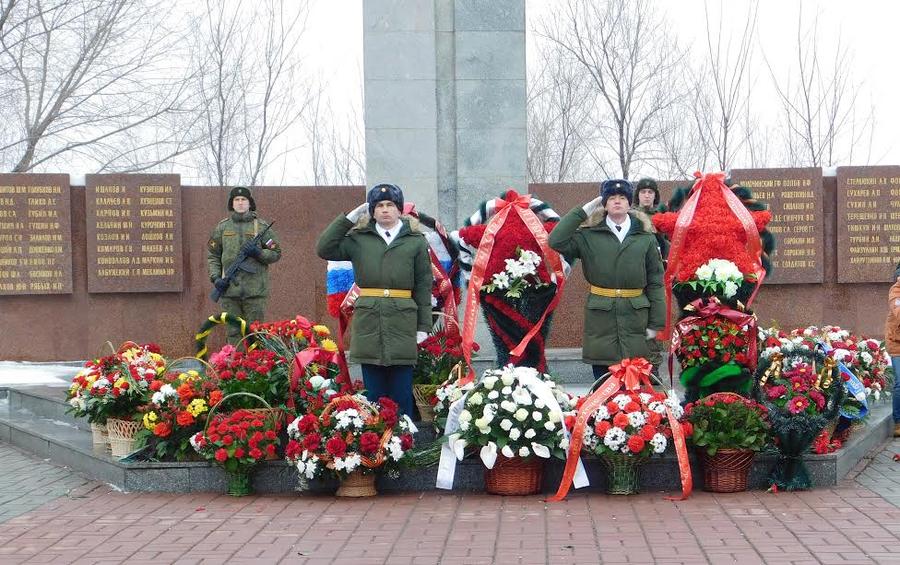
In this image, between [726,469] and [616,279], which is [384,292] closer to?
[616,279]

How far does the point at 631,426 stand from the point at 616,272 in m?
1.19

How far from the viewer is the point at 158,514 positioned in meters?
6.80

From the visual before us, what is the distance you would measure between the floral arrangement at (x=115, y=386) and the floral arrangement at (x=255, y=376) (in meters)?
0.63

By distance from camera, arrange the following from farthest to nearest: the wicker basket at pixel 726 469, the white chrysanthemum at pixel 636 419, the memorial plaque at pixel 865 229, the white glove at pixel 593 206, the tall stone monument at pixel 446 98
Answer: the memorial plaque at pixel 865 229
the tall stone monument at pixel 446 98
the white glove at pixel 593 206
the wicker basket at pixel 726 469
the white chrysanthemum at pixel 636 419

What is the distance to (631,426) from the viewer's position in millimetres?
6902

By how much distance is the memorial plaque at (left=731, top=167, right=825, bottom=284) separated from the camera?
13.8 metres

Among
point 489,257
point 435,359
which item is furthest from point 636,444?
point 435,359

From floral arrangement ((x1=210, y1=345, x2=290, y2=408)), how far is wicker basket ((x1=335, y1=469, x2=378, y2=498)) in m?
0.94

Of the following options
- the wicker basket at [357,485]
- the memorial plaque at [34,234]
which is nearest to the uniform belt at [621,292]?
the wicker basket at [357,485]

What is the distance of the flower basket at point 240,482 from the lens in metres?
7.26

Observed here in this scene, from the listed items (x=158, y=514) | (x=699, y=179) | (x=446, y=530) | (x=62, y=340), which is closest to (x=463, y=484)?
(x=446, y=530)

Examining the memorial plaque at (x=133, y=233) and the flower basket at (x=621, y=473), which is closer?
the flower basket at (x=621, y=473)

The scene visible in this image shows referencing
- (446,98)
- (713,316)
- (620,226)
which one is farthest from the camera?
(446,98)

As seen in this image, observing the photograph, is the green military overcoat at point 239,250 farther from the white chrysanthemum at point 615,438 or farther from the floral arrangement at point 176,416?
the white chrysanthemum at point 615,438
